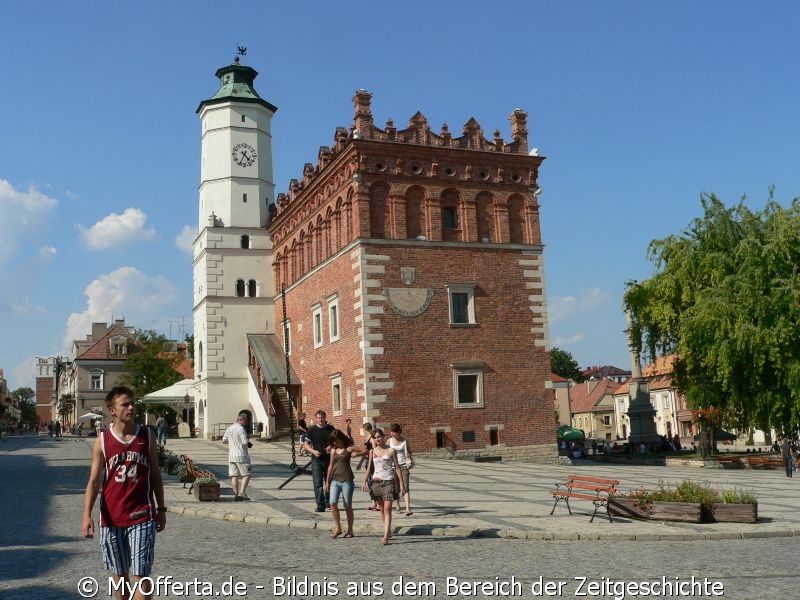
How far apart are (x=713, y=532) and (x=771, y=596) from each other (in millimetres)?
4908

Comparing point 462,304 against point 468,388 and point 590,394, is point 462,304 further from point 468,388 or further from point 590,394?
point 590,394

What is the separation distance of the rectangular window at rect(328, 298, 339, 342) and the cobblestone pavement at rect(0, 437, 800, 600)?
18.4m

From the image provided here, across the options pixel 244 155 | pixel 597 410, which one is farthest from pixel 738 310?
pixel 597 410

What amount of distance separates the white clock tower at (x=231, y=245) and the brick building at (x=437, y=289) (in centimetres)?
905

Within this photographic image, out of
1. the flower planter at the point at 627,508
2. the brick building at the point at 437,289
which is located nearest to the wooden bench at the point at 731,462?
the brick building at the point at 437,289

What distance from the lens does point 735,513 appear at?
45.4 feet

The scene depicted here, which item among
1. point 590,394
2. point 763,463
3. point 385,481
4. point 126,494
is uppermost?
point 590,394

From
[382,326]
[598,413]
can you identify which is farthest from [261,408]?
[598,413]

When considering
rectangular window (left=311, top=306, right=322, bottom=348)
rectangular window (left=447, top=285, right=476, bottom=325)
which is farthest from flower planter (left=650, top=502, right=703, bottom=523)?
rectangular window (left=311, top=306, right=322, bottom=348)

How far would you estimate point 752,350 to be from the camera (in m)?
28.7

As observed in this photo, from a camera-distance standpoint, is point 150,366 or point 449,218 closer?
point 449,218

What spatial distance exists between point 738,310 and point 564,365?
8707cm

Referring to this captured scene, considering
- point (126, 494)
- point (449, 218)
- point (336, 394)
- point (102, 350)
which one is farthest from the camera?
point (102, 350)

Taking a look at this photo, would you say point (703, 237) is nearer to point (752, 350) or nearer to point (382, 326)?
point (752, 350)
